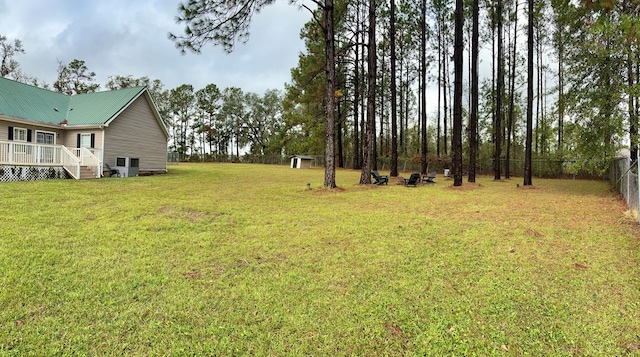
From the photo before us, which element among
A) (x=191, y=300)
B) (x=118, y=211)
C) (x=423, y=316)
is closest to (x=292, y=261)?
(x=191, y=300)

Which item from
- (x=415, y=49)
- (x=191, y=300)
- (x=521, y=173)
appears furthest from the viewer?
(x=415, y=49)

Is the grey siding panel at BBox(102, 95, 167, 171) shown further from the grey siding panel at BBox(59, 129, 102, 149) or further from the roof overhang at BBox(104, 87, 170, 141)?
the grey siding panel at BBox(59, 129, 102, 149)

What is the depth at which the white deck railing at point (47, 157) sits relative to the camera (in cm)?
1239

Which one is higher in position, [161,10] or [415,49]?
[415,49]

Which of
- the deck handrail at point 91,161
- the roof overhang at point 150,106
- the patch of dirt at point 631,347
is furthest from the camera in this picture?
the roof overhang at point 150,106

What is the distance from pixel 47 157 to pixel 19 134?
10.6 feet

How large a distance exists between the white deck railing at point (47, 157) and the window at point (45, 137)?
2.36m

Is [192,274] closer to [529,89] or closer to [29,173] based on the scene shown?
[29,173]

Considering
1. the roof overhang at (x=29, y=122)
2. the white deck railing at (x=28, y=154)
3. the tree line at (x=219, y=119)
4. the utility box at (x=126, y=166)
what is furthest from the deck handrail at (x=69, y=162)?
the tree line at (x=219, y=119)

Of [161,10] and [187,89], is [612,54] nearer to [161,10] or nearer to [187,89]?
[161,10]

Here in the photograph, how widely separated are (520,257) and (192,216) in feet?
20.8

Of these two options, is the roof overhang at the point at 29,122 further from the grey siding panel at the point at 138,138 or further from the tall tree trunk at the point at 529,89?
the tall tree trunk at the point at 529,89

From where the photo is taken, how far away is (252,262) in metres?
4.27

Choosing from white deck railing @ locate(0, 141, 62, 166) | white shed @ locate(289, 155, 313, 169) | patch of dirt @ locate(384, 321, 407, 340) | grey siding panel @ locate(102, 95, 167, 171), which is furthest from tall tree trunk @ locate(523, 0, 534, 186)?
white deck railing @ locate(0, 141, 62, 166)
